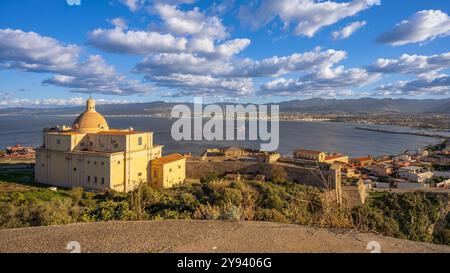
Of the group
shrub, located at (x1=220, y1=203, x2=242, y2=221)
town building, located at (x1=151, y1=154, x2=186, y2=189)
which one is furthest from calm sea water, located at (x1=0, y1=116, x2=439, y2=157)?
shrub, located at (x1=220, y1=203, x2=242, y2=221)

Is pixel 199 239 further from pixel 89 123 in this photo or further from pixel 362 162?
pixel 362 162

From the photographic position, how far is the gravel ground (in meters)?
3.66

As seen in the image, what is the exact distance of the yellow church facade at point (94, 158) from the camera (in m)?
19.3

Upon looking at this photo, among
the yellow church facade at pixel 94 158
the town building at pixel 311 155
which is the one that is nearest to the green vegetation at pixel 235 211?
the yellow church facade at pixel 94 158

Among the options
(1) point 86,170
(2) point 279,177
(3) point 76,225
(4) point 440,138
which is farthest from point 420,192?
(4) point 440,138

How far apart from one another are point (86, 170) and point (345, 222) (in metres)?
17.8

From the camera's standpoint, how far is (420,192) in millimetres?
21234

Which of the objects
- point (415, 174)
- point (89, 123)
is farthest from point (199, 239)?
point (415, 174)

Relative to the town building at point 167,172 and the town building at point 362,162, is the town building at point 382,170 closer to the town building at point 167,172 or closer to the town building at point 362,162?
the town building at point 362,162

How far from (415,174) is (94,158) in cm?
2386
